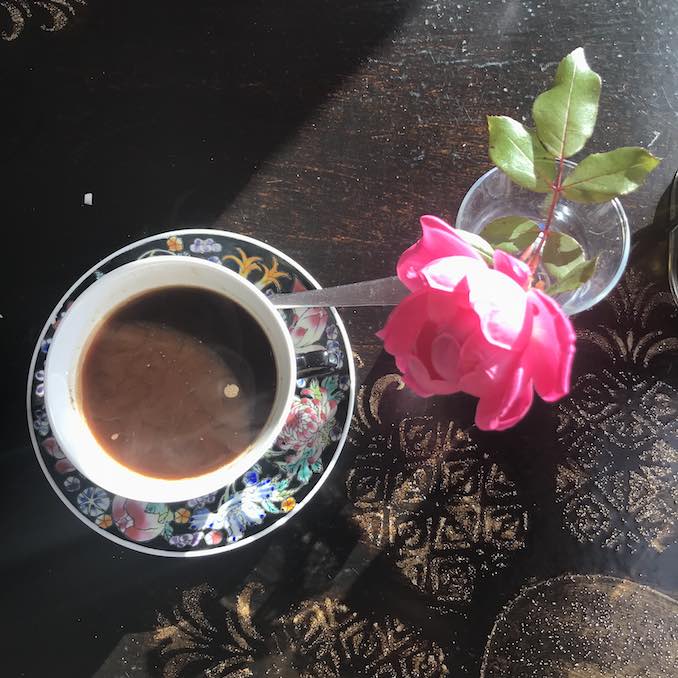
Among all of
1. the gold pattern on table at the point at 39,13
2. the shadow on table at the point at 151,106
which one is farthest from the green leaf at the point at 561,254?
the gold pattern on table at the point at 39,13

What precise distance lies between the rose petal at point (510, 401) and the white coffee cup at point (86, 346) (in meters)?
0.28

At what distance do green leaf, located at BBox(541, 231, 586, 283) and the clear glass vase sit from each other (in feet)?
0.54

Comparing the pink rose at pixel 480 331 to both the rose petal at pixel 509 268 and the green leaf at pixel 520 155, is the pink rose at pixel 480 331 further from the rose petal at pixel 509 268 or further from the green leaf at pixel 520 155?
the green leaf at pixel 520 155

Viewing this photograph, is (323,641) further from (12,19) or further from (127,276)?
(12,19)

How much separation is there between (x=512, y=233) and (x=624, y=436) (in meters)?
0.35

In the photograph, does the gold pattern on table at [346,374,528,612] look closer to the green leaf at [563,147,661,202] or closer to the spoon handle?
the spoon handle

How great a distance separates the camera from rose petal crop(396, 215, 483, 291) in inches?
19.0

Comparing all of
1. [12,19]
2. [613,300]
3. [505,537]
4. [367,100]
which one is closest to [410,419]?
[505,537]

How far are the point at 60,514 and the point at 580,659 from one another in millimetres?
644

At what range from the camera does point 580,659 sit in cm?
84

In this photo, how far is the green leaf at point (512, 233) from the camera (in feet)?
2.00

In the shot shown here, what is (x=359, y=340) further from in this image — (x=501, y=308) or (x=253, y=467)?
(x=501, y=308)

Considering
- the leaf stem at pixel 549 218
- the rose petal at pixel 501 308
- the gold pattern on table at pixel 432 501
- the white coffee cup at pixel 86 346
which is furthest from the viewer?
the gold pattern on table at pixel 432 501

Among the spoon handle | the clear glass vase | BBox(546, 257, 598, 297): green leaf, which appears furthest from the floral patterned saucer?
BBox(546, 257, 598, 297): green leaf
